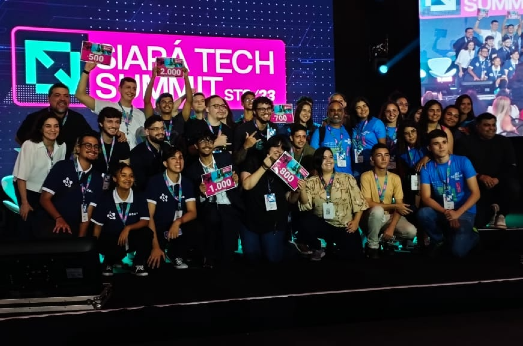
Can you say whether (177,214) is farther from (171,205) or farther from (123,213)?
(123,213)

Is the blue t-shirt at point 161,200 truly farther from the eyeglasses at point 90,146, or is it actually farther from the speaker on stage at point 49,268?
the speaker on stage at point 49,268

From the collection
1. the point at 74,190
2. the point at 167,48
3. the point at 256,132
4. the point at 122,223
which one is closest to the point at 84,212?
the point at 74,190

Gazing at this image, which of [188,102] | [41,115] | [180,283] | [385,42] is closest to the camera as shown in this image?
[180,283]

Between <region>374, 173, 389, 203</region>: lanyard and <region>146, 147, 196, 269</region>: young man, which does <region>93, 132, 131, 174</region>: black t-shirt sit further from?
<region>374, 173, 389, 203</region>: lanyard

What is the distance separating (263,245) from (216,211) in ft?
1.51

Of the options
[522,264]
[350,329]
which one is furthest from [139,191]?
[522,264]

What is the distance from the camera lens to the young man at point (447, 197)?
435cm

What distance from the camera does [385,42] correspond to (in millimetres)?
7211

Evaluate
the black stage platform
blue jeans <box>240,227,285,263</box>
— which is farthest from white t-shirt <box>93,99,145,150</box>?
the black stage platform

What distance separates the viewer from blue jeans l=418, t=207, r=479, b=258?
171 inches

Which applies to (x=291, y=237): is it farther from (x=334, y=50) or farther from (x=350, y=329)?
(x=334, y=50)

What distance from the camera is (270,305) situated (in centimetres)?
294

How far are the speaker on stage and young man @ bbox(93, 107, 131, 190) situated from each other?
1.43m

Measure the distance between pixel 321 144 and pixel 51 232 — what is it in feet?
7.70
